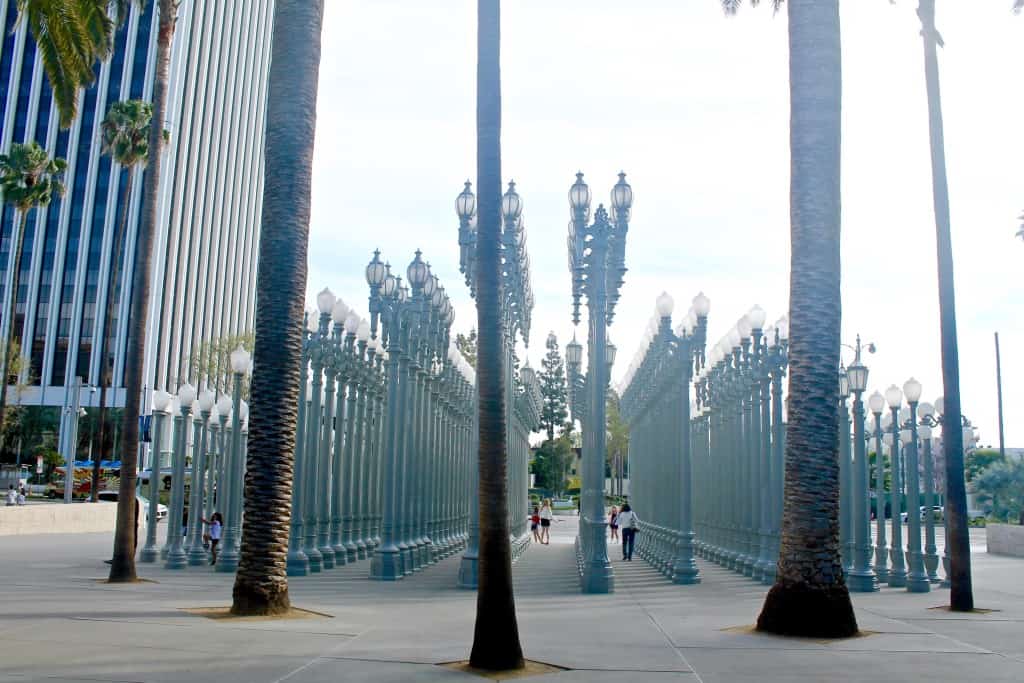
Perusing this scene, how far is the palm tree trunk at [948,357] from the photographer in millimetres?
15125

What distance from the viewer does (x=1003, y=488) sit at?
4259cm

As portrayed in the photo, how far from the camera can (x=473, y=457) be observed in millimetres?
22844

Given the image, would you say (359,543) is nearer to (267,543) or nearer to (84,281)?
(267,543)

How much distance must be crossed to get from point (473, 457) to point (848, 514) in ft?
26.9

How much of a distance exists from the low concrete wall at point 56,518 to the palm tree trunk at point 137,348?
16.0m

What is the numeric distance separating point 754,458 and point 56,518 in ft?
96.5

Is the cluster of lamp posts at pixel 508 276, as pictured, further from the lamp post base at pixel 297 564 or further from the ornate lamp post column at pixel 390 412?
the lamp post base at pixel 297 564

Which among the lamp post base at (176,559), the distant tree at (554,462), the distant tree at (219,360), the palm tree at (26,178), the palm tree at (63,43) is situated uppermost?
the palm tree at (26,178)

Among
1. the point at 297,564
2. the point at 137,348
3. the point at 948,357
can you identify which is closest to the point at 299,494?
the point at 297,564

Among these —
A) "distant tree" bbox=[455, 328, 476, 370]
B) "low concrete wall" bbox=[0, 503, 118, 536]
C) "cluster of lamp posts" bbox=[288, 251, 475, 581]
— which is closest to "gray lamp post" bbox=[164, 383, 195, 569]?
"cluster of lamp posts" bbox=[288, 251, 475, 581]

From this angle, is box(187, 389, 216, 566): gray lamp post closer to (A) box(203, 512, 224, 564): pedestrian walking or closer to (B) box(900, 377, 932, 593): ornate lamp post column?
(A) box(203, 512, 224, 564): pedestrian walking

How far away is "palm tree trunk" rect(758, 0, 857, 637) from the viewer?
36.7 feet

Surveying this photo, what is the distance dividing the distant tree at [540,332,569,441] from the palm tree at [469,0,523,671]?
299ft

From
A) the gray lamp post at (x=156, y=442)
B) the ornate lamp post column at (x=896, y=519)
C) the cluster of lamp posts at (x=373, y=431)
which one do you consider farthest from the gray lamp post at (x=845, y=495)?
the gray lamp post at (x=156, y=442)
